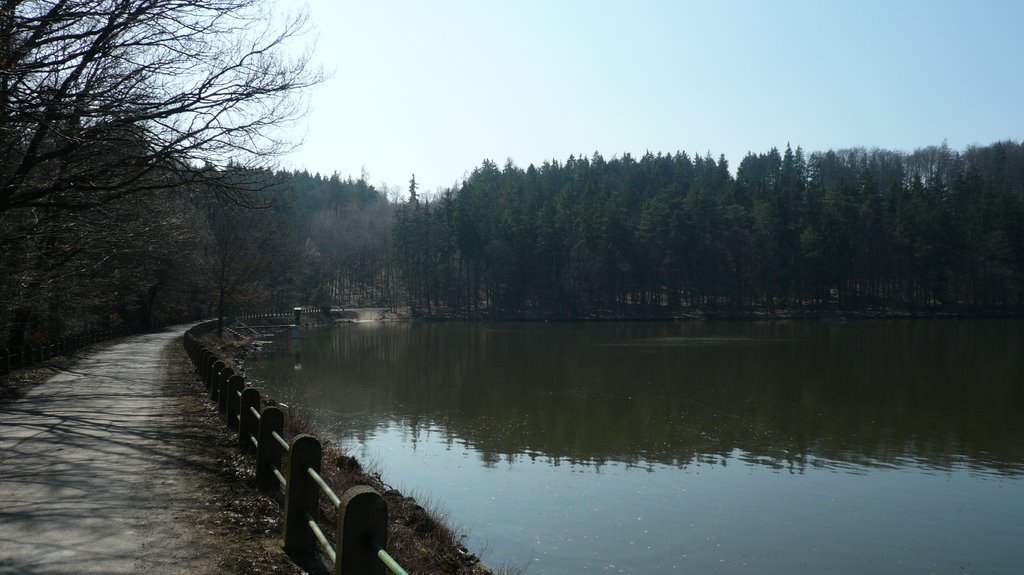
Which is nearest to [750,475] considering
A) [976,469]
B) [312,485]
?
[976,469]

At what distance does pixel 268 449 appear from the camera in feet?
31.1

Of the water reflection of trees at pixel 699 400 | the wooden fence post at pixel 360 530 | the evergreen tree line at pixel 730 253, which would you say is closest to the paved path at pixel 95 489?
the wooden fence post at pixel 360 530

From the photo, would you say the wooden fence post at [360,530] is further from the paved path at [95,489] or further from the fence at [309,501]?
the paved path at [95,489]

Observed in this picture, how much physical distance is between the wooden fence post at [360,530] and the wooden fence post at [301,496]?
6.37ft

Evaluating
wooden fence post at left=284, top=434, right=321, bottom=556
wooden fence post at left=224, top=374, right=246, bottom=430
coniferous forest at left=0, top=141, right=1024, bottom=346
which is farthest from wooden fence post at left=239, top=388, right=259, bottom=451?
coniferous forest at left=0, top=141, right=1024, bottom=346

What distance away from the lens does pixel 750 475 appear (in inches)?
665

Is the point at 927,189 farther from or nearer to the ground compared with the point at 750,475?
farther from the ground

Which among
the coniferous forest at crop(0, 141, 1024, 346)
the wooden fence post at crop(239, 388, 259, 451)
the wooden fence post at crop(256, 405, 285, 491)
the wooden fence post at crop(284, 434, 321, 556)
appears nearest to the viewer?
the wooden fence post at crop(284, 434, 321, 556)

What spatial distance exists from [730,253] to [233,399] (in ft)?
289

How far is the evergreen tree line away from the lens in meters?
91.6

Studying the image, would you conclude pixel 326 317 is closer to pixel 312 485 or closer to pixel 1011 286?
pixel 1011 286

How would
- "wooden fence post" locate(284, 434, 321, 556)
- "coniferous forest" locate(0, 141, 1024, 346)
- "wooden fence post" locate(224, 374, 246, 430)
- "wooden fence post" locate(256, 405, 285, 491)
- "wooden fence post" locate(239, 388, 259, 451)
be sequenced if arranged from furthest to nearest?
"coniferous forest" locate(0, 141, 1024, 346) → "wooden fence post" locate(224, 374, 246, 430) → "wooden fence post" locate(239, 388, 259, 451) → "wooden fence post" locate(256, 405, 285, 491) → "wooden fence post" locate(284, 434, 321, 556)

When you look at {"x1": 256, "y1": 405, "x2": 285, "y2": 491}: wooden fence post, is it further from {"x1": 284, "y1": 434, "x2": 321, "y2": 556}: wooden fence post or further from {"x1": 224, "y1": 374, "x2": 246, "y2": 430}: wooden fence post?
{"x1": 224, "y1": 374, "x2": 246, "y2": 430}: wooden fence post

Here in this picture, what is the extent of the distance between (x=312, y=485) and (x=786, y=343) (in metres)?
51.1
